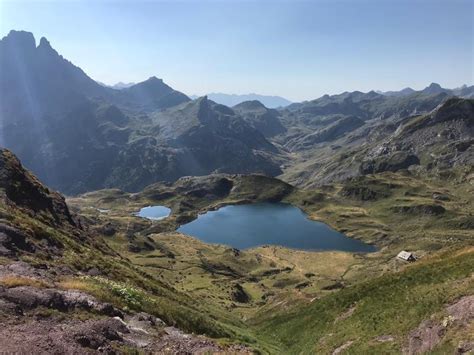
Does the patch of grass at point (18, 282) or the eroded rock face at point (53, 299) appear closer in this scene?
the eroded rock face at point (53, 299)

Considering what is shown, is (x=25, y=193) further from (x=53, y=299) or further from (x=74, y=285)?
(x=53, y=299)

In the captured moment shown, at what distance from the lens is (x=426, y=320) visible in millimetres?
27234

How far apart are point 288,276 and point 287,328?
499 ft

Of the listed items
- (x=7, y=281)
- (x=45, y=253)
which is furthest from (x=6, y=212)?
(x=7, y=281)

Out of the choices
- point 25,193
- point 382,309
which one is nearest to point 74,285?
point 382,309

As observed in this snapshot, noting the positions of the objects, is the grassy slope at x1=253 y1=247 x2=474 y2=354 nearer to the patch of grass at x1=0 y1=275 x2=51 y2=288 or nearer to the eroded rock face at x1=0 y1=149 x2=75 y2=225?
the patch of grass at x1=0 y1=275 x2=51 y2=288

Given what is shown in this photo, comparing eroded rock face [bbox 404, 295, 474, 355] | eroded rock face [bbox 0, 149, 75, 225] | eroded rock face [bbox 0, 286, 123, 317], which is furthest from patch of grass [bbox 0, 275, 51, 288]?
eroded rock face [bbox 0, 149, 75, 225]

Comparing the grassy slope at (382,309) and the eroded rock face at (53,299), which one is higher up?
the eroded rock face at (53,299)

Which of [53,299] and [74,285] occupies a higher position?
[53,299]

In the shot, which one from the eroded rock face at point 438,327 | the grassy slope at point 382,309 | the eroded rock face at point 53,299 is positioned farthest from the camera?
the grassy slope at point 382,309

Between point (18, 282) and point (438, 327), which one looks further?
point (18, 282)

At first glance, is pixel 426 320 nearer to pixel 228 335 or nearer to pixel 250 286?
pixel 228 335

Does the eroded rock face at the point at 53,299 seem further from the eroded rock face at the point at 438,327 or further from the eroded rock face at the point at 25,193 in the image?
the eroded rock face at the point at 25,193

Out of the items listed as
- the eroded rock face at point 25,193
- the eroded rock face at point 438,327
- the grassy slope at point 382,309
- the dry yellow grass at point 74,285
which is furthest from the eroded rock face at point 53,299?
the eroded rock face at point 25,193
